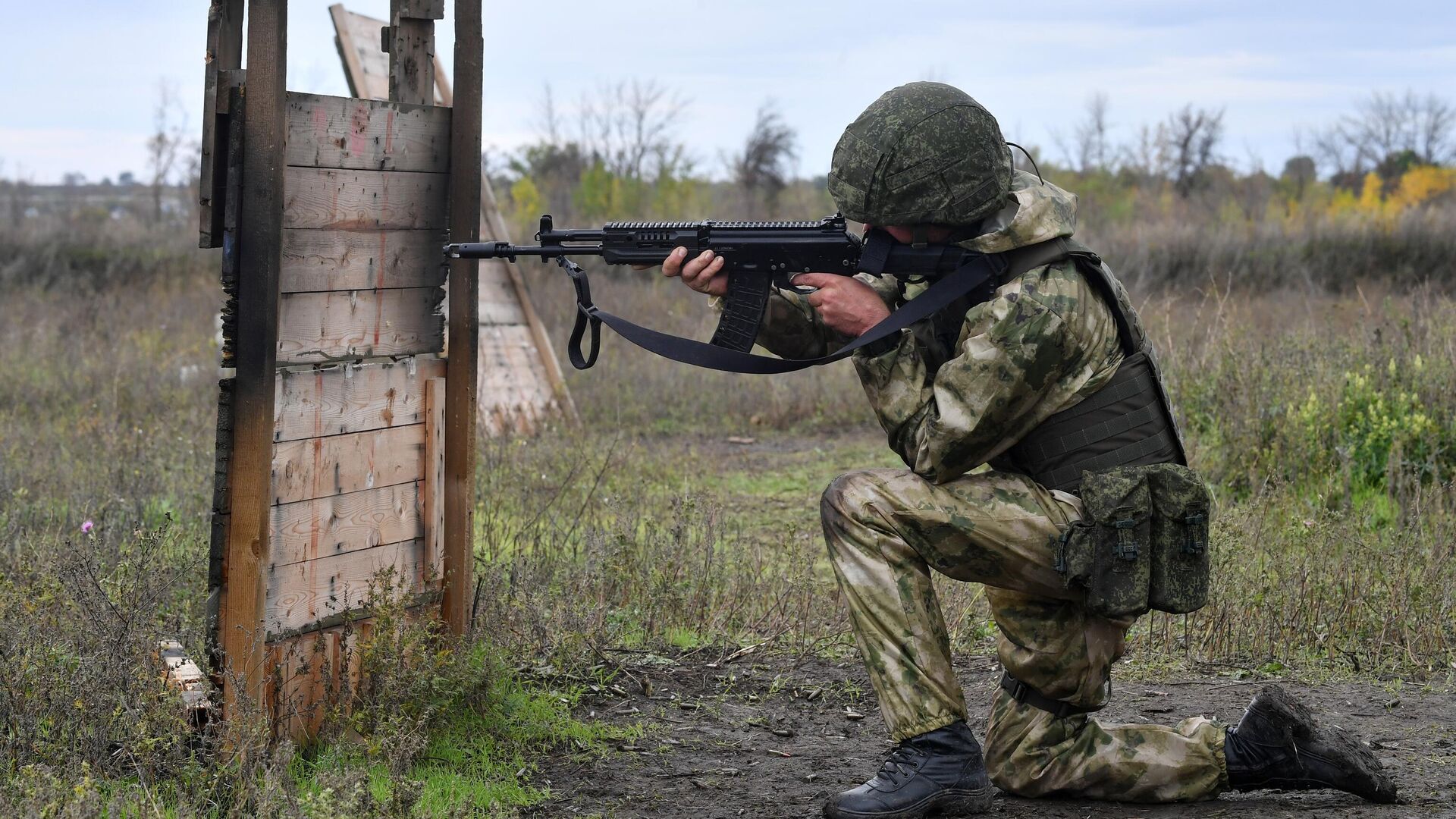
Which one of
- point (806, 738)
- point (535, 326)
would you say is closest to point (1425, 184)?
point (535, 326)

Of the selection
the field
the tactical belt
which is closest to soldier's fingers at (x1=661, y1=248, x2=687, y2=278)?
the field

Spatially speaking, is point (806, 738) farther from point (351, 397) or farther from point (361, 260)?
point (361, 260)

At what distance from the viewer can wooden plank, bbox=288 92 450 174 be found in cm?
349

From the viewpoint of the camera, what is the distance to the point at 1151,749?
3.55 metres

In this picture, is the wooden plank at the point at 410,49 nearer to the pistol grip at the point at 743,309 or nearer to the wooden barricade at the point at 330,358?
the wooden barricade at the point at 330,358

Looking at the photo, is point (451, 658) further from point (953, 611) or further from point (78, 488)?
point (78, 488)

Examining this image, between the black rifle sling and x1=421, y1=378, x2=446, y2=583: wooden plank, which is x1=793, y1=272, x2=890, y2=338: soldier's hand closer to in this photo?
the black rifle sling

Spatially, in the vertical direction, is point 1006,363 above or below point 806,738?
above

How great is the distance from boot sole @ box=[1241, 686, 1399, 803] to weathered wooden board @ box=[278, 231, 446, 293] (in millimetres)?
2817

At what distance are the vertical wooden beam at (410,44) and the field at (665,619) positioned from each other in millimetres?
1626

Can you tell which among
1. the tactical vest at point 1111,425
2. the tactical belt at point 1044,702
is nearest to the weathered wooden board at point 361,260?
the tactical vest at point 1111,425

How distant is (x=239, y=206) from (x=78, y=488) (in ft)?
13.6

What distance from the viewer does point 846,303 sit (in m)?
3.57

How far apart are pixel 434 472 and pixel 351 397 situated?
0.41m
